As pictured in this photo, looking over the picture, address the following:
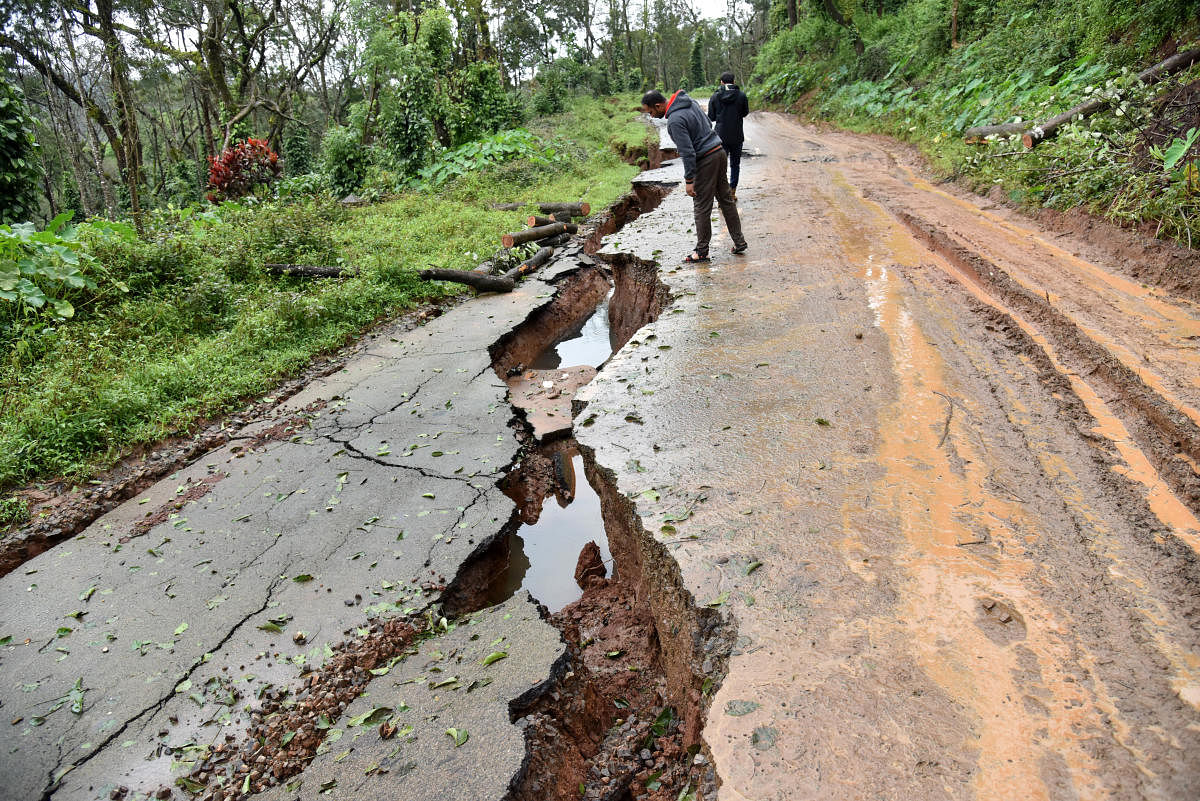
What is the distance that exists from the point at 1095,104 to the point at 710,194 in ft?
15.6

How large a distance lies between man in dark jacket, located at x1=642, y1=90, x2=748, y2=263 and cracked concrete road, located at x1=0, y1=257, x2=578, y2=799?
3.10m

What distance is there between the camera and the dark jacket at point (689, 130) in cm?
614

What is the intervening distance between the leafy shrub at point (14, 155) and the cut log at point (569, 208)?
7.17 metres

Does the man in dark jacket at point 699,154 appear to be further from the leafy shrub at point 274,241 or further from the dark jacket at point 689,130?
the leafy shrub at point 274,241

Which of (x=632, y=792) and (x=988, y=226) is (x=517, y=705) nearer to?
(x=632, y=792)

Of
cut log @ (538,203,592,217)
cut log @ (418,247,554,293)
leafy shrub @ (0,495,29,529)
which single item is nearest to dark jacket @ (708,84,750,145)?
cut log @ (538,203,592,217)

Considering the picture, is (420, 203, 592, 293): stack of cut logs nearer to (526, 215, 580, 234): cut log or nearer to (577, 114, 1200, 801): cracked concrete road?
A: (526, 215, 580, 234): cut log

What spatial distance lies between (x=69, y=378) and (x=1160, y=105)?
1069 centimetres

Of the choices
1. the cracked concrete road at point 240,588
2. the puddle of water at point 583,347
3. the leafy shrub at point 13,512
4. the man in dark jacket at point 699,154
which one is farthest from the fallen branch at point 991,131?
the leafy shrub at point 13,512

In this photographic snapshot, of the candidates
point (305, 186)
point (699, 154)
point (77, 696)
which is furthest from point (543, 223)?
point (77, 696)

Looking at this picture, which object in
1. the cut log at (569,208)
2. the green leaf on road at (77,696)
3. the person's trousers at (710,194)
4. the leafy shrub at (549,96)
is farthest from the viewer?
the leafy shrub at (549,96)

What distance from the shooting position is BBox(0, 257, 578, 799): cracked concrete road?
250cm

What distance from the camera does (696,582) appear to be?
8.64 feet

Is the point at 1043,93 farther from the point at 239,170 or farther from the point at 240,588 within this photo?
the point at 239,170
